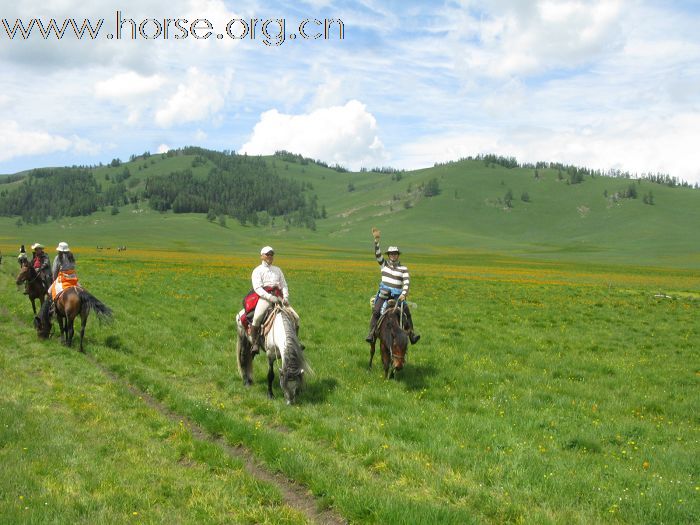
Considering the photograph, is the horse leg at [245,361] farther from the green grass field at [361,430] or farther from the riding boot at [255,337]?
the riding boot at [255,337]

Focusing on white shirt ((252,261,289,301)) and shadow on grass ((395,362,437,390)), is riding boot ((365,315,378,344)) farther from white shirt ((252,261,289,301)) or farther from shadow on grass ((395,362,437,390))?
white shirt ((252,261,289,301))

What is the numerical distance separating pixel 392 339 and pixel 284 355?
10.9 feet

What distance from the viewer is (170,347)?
17.3 m

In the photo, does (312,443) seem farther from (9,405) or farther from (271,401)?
(9,405)

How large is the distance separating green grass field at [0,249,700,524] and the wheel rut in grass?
0.39 feet

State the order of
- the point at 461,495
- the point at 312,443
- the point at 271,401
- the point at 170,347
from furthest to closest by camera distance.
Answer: the point at 170,347, the point at 271,401, the point at 312,443, the point at 461,495

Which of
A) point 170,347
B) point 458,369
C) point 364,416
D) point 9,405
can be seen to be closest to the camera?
point 9,405

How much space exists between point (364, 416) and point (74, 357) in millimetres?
9812

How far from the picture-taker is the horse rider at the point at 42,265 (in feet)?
71.6

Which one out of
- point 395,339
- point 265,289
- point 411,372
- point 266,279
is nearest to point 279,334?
point 265,289

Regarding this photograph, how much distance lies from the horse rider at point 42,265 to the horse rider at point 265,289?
13656mm

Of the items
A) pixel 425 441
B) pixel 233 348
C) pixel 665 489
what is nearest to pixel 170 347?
pixel 233 348

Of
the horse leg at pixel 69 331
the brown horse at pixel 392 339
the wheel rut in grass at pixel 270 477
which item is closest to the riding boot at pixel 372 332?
the brown horse at pixel 392 339

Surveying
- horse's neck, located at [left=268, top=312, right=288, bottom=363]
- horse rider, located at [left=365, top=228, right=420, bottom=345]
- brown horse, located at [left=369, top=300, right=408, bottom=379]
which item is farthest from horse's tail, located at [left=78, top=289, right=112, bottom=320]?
brown horse, located at [left=369, top=300, right=408, bottom=379]
